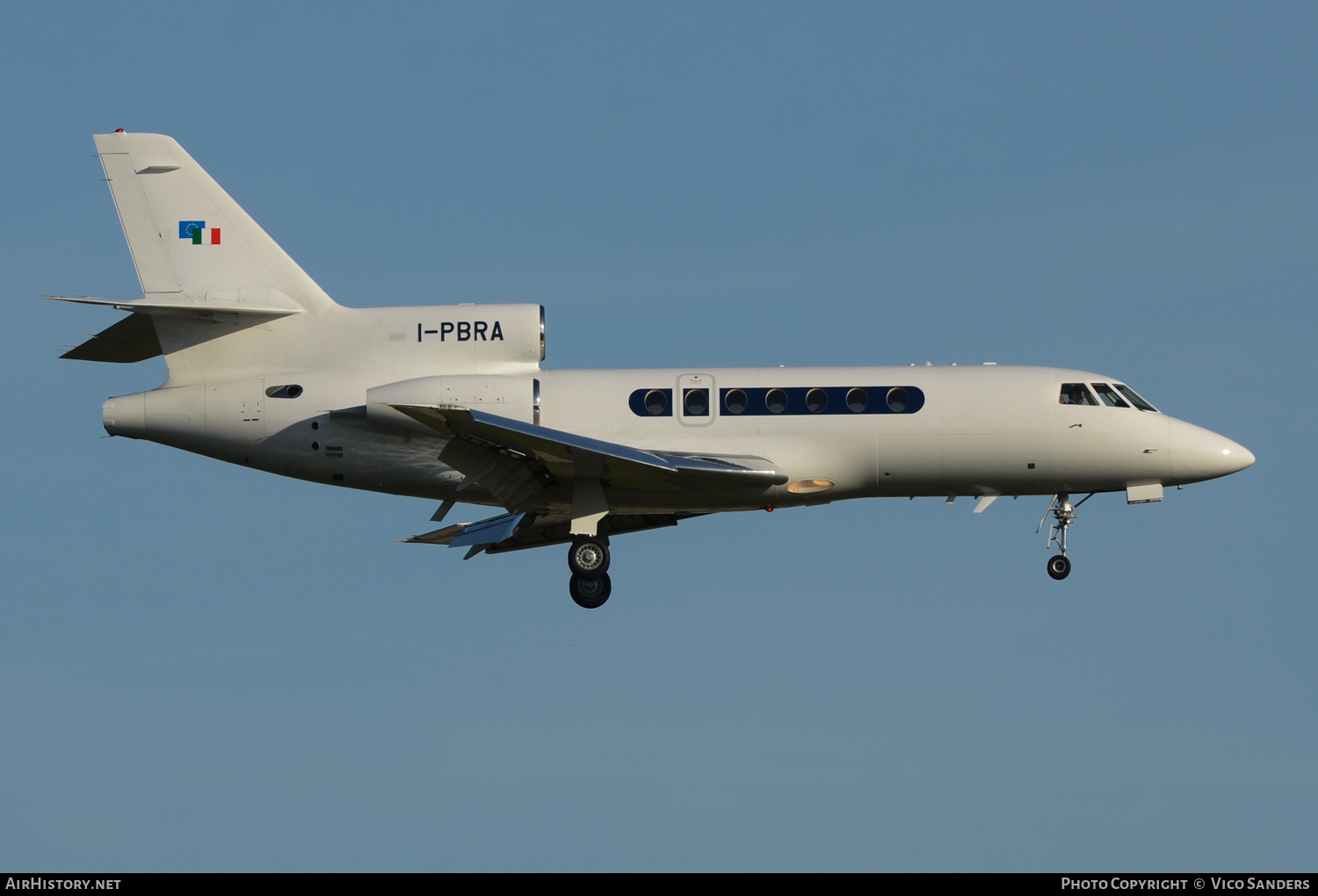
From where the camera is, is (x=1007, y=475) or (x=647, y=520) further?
(x=647, y=520)

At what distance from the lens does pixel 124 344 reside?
29516mm

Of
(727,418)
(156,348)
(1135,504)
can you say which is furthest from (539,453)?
Result: (1135,504)

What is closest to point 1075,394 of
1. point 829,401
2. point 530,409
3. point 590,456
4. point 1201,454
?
point 1201,454

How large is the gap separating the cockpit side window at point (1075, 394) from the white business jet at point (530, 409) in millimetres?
37

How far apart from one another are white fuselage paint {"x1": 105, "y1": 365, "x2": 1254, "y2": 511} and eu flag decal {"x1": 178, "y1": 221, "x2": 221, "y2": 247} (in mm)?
2862

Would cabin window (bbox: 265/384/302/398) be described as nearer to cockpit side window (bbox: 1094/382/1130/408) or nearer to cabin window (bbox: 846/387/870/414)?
cabin window (bbox: 846/387/870/414)

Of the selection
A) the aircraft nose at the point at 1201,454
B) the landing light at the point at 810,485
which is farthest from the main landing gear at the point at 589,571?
the aircraft nose at the point at 1201,454

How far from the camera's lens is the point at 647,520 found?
31578 mm

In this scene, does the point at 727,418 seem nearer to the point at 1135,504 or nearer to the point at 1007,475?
the point at 1007,475

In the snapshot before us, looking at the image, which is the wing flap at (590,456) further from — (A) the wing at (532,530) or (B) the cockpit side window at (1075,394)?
(B) the cockpit side window at (1075,394)

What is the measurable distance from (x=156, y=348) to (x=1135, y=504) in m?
19.0

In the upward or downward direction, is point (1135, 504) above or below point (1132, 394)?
below

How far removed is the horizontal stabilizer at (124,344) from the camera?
2916cm

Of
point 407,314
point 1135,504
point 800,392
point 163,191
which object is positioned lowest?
point 1135,504
